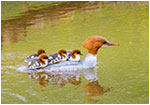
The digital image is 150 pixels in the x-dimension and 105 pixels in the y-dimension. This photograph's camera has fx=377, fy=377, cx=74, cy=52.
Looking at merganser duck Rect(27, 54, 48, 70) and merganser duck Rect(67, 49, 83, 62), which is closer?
merganser duck Rect(27, 54, 48, 70)

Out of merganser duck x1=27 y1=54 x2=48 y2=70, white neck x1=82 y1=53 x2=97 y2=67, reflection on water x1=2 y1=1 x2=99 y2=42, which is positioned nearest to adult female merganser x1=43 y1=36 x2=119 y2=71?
white neck x1=82 y1=53 x2=97 y2=67

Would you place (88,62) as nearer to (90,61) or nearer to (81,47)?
(90,61)

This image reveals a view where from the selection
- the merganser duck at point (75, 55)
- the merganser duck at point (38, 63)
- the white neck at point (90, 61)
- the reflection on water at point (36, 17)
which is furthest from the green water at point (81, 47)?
the merganser duck at point (75, 55)

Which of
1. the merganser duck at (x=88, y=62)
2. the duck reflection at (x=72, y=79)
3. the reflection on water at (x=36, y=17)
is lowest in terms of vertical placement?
the duck reflection at (x=72, y=79)

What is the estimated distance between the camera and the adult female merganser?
6250mm

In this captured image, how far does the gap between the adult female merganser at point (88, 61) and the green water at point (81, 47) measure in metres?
0.18

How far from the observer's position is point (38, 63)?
6.23 m

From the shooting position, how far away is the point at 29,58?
6629 millimetres

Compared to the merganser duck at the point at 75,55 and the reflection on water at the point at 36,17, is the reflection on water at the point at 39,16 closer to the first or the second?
the reflection on water at the point at 36,17

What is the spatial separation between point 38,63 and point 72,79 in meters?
0.77

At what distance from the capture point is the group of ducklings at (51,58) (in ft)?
20.5

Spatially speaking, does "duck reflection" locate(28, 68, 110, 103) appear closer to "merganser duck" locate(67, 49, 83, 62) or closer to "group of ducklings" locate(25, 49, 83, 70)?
"group of ducklings" locate(25, 49, 83, 70)

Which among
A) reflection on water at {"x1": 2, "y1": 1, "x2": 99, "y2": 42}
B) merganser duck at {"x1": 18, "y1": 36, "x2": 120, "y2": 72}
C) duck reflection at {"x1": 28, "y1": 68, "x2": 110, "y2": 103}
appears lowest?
duck reflection at {"x1": 28, "y1": 68, "x2": 110, "y2": 103}

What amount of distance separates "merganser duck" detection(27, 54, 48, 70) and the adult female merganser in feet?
0.35
